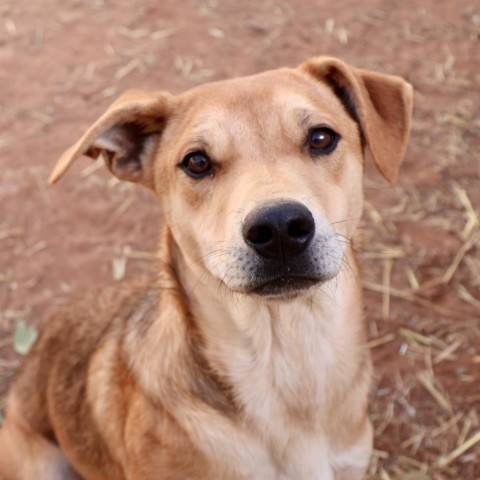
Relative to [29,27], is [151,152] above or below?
above

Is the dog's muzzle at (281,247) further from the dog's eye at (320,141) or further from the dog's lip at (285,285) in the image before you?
the dog's eye at (320,141)

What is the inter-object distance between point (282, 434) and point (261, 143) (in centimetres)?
120

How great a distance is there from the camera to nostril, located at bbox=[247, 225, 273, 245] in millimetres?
2807

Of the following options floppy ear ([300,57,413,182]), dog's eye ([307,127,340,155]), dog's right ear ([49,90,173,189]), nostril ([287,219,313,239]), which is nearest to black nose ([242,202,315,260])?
nostril ([287,219,313,239])

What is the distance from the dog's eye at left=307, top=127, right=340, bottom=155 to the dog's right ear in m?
0.67

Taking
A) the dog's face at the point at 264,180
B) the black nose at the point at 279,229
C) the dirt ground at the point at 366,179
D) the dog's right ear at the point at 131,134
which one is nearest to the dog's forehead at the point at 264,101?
the dog's face at the point at 264,180

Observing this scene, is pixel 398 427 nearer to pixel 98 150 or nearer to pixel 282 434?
pixel 282 434

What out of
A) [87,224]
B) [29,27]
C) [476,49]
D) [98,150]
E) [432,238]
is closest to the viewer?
[98,150]

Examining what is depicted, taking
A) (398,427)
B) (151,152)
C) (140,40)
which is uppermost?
(151,152)

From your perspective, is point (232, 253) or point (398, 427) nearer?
point (232, 253)

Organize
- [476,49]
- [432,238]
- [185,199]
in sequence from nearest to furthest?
1. [185,199]
2. [432,238]
3. [476,49]

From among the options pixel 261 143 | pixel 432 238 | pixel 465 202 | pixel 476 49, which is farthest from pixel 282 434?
pixel 476 49

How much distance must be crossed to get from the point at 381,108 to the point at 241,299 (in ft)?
3.26

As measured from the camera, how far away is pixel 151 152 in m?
3.62
